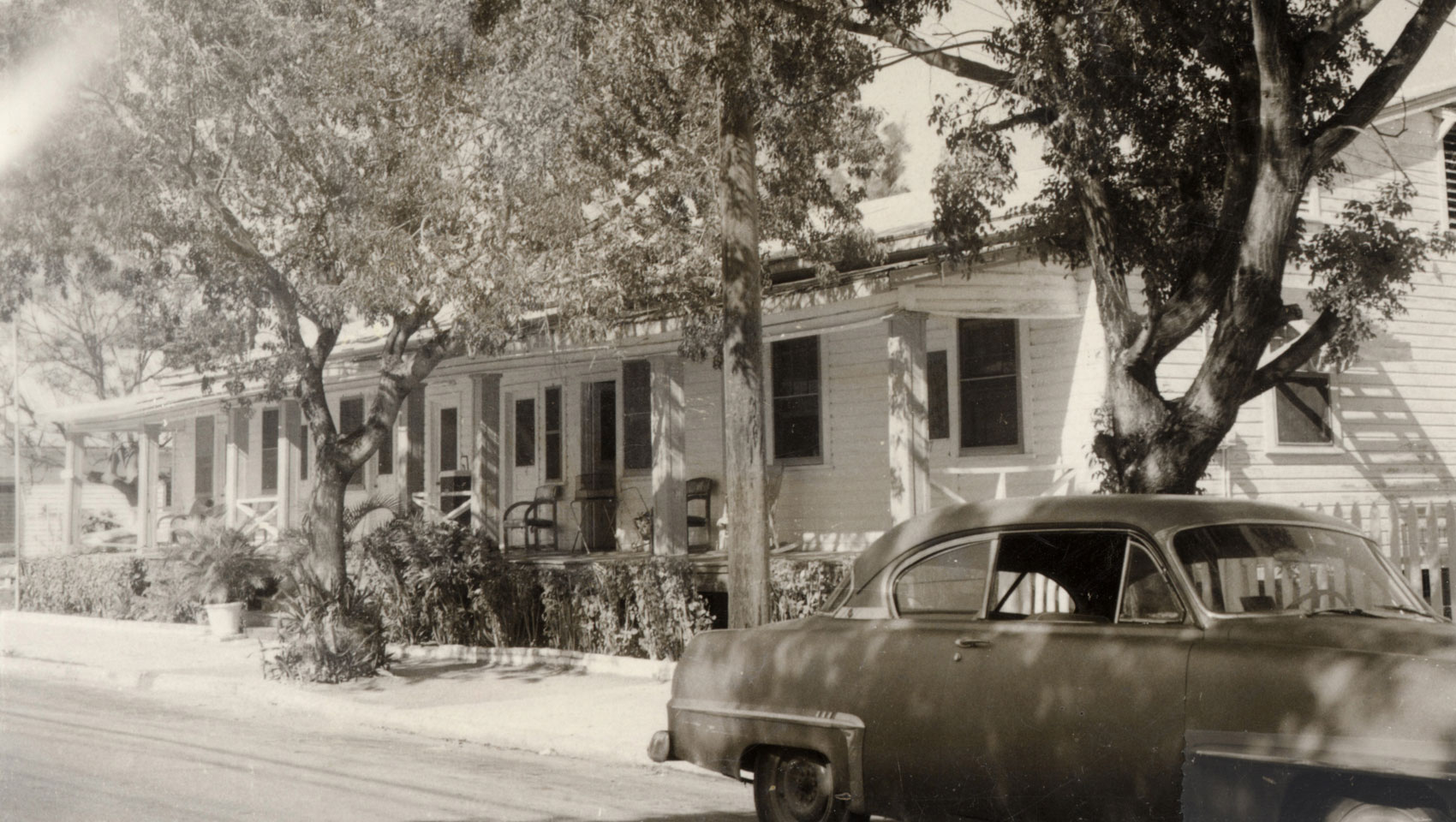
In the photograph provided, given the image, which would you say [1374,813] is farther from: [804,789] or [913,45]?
[913,45]

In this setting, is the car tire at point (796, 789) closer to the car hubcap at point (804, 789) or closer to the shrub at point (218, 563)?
the car hubcap at point (804, 789)

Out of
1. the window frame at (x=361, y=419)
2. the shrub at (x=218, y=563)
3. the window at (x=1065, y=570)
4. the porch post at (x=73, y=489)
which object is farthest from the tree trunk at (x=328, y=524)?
the porch post at (x=73, y=489)

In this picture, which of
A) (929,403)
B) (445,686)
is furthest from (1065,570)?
(929,403)

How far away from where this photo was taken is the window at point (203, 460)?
97.7ft

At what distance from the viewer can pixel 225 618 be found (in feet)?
58.6

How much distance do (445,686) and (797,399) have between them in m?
6.69

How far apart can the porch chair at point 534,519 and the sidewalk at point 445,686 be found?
4167 millimetres

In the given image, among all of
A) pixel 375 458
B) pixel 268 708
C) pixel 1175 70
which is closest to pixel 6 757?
pixel 268 708

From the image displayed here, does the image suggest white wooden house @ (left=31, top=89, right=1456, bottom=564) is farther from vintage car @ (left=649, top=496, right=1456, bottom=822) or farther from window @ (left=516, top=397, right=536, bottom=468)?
vintage car @ (left=649, top=496, right=1456, bottom=822)

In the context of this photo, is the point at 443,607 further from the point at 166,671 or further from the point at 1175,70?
the point at 1175,70

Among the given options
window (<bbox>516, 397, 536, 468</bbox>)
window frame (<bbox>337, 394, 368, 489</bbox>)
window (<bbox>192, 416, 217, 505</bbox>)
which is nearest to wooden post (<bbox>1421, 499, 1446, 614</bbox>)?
window (<bbox>516, 397, 536, 468</bbox>)

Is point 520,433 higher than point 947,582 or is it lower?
higher

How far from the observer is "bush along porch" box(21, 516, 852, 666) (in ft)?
43.7

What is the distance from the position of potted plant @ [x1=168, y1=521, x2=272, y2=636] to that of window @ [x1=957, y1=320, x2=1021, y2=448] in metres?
10.4
